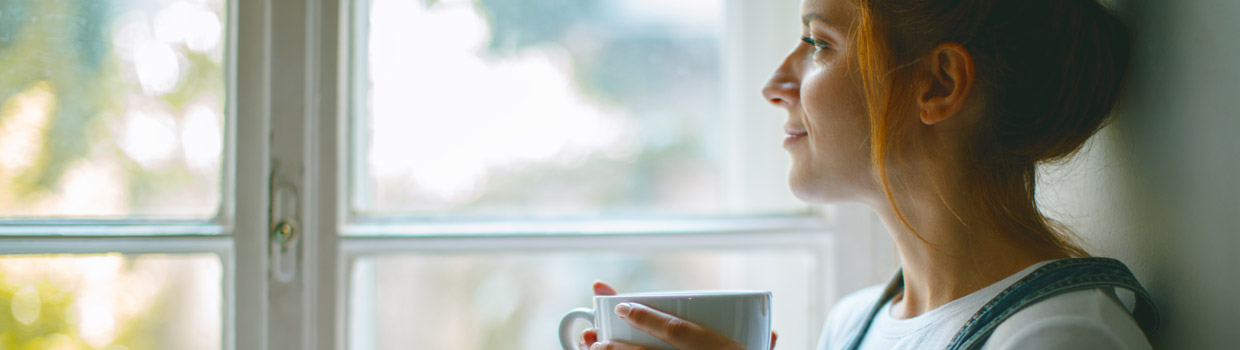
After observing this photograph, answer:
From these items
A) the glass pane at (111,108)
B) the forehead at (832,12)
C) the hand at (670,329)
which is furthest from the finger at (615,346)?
the glass pane at (111,108)

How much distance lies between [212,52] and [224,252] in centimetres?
26

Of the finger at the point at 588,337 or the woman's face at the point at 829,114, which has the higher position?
the woman's face at the point at 829,114

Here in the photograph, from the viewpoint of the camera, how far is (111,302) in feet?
3.26

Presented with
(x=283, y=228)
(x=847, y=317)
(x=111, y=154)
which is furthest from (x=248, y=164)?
(x=847, y=317)

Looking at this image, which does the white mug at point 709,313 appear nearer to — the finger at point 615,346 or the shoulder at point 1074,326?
the finger at point 615,346

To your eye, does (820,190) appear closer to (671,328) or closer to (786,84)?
(786,84)

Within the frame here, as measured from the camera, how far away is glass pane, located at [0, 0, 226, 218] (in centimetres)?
99

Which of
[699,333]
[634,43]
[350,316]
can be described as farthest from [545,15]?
[699,333]

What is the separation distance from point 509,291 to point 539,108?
0.26 meters

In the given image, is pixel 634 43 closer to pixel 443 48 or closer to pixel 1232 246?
pixel 443 48

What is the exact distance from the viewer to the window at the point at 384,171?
38.0 inches

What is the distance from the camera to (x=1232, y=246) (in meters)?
0.59

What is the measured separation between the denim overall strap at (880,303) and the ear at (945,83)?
230mm

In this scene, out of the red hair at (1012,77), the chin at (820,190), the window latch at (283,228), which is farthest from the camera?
the window latch at (283,228)
